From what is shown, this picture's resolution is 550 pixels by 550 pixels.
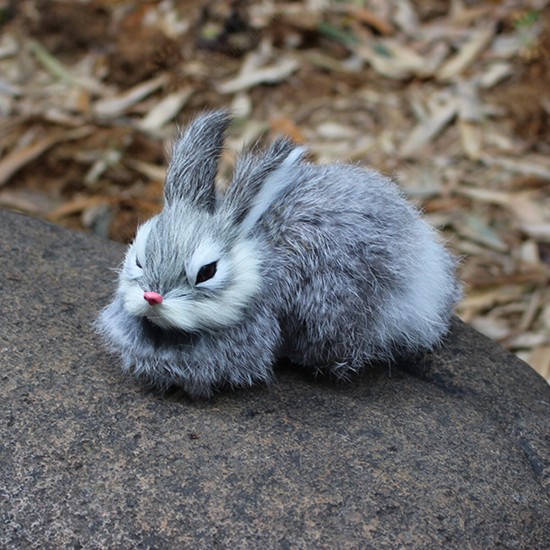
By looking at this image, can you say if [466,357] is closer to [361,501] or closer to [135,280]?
[361,501]

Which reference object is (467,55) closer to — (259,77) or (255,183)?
(259,77)

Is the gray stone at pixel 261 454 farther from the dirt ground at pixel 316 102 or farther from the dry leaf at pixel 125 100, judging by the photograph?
the dry leaf at pixel 125 100

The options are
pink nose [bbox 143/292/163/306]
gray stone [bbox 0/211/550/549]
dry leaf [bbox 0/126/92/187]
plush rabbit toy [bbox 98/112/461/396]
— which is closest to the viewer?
gray stone [bbox 0/211/550/549]

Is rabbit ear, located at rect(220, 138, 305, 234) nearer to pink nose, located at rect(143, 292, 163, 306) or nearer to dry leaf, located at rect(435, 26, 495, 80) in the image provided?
pink nose, located at rect(143, 292, 163, 306)

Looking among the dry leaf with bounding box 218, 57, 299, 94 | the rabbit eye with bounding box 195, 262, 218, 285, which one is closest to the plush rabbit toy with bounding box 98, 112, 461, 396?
the rabbit eye with bounding box 195, 262, 218, 285

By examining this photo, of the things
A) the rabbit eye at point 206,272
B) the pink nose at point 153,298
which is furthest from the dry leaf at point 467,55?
the pink nose at point 153,298

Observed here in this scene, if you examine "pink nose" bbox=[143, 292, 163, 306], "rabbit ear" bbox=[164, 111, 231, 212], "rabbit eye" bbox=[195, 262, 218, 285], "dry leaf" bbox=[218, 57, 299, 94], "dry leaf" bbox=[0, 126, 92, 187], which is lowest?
"dry leaf" bbox=[0, 126, 92, 187]
